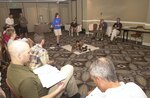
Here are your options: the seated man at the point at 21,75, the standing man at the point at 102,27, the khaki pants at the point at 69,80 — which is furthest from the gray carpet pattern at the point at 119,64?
the standing man at the point at 102,27

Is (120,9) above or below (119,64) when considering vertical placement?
above

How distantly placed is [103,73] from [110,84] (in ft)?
0.37

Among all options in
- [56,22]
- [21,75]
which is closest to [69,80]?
[21,75]

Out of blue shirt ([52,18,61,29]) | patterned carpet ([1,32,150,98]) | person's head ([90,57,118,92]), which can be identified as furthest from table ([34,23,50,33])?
person's head ([90,57,118,92])

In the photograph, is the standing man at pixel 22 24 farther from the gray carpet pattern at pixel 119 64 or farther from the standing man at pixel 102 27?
the standing man at pixel 102 27

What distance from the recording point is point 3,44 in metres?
Result: 4.50

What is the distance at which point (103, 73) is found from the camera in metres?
1.25

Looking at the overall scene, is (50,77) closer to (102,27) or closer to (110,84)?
(110,84)

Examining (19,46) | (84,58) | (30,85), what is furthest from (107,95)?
(84,58)

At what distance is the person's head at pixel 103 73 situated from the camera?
1.25m

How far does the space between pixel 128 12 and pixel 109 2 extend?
1677 mm

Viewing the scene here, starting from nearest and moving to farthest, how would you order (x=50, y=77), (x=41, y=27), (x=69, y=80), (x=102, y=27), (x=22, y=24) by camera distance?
1. (x=50, y=77)
2. (x=69, y=80)
3. (x=102, y=27)
4. (x=22, y=24)
5. (x=41, y=27)

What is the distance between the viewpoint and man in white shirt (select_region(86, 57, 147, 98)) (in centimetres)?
113

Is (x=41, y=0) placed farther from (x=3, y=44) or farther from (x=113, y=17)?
(x=3, y=44)
